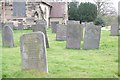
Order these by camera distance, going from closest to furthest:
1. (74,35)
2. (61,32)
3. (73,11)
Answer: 1. (74,35)
2. (61,32)
3. (73,11)

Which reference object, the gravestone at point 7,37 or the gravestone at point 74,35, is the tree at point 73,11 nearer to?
the gravestone at point 7,37

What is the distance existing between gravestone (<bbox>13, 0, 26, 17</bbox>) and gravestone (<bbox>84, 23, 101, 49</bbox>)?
89.9 feet

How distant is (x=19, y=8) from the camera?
3953 cm

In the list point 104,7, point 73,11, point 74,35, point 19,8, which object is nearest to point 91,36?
point 74,35

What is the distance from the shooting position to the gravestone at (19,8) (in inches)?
1538

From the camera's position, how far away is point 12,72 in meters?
7.38

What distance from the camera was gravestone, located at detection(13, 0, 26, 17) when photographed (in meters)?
39.1

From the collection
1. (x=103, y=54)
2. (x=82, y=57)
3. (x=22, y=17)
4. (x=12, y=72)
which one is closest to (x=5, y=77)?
(x=12, y=72)

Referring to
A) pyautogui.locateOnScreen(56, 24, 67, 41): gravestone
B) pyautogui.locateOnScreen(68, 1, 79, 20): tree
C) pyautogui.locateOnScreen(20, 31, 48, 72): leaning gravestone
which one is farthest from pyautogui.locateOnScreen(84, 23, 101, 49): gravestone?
pyautogui.locateOnScreen(68, 1, 79, 20): tree

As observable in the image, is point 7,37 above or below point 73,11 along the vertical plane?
below

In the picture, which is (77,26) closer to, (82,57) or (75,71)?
(82,57)

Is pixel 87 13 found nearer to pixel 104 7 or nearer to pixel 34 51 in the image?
pixel 104 7

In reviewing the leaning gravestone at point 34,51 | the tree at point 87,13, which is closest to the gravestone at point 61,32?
the leaning gravestone at point 34,51

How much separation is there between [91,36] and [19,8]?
28.3 m
